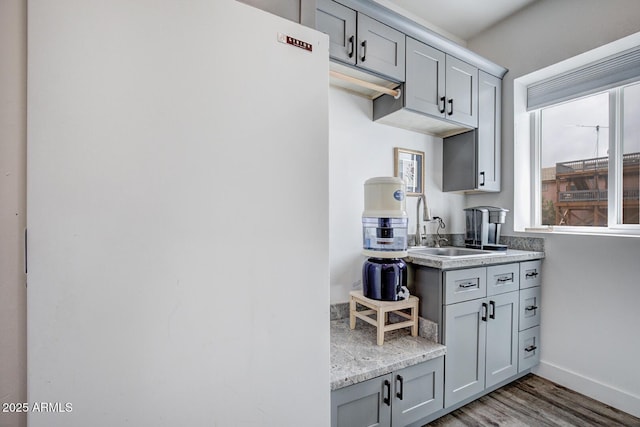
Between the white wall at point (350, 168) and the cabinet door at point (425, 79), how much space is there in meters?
0.32

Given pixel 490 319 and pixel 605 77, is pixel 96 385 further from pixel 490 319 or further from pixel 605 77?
pixel 605 77

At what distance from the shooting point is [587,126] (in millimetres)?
2076

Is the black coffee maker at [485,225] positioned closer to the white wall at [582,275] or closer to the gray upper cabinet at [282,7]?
the white wall at [582,275]

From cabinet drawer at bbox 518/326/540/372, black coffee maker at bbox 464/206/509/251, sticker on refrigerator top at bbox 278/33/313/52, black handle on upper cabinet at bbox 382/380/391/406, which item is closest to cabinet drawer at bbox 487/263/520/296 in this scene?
black coffee maker at bbox 464/206/509/251

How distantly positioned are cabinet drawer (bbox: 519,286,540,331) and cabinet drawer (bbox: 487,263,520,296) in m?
0.13

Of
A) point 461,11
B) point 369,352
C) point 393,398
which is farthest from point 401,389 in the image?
point 461,11

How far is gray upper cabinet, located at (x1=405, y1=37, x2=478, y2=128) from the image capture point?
1.78 metres

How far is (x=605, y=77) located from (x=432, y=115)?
1219 millimetres

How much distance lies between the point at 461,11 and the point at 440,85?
79 centimetres

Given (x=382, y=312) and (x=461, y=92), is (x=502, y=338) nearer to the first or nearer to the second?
(x=382, y=312)

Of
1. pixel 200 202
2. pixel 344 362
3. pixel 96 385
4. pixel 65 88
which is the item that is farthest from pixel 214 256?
pixel 344 362

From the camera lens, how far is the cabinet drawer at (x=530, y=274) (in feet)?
6.50

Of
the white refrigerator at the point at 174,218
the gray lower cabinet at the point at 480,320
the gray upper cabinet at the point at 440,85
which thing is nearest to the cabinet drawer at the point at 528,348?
the gray lower cabinet at the point at 480,320

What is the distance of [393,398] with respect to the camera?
136 centimetres
